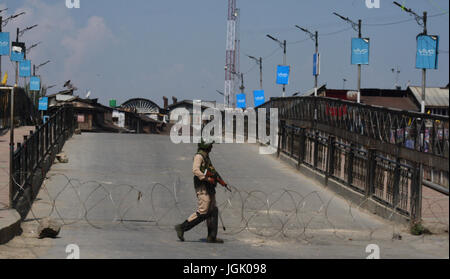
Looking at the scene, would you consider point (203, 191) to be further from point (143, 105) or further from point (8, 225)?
point (143, 105)

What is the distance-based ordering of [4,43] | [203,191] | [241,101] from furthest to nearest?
[241,101] < [4,43] < [203,191]

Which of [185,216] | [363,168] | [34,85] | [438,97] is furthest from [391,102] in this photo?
[438,97]

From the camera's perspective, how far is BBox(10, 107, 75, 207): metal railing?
48.3 feet

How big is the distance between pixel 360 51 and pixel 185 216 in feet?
69.6

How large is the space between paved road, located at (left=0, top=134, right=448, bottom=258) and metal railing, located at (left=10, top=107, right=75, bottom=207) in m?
0.67

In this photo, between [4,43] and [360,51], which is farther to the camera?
[360,51]

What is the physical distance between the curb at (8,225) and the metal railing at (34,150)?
110cm

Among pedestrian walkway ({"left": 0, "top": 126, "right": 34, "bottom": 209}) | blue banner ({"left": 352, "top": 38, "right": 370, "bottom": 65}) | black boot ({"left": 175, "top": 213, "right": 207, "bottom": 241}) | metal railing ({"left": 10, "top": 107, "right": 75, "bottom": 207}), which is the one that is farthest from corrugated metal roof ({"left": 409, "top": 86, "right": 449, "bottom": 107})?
blue banner ({"left": 352, "top": 38, "right": 370, "bottom": 65})

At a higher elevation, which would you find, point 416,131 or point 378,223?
point 416,131

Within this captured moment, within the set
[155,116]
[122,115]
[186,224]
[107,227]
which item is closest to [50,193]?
[107,227]

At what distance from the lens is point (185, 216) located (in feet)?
54.3
